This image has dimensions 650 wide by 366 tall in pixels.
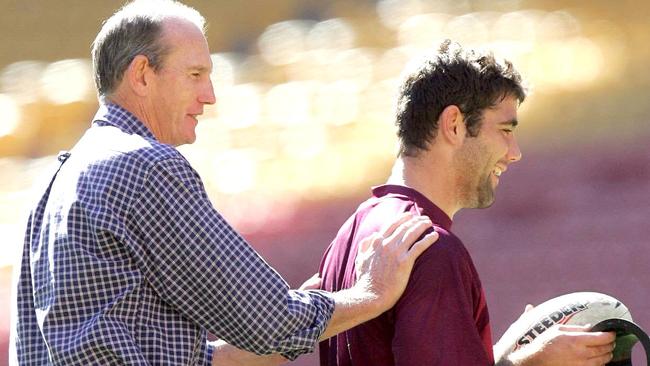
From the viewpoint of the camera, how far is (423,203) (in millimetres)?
2625

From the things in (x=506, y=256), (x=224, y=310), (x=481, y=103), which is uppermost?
(x=481, y=103)

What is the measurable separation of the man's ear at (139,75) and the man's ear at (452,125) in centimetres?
59

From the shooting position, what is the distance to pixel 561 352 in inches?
100.0

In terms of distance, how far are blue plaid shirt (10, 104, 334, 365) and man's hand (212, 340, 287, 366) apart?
32 cm

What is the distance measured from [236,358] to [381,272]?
40cm

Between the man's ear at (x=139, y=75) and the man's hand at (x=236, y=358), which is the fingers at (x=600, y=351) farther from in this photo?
the man's ear at (x=139, y=75)

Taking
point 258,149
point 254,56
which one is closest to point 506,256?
point 258,149

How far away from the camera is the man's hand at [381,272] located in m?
2.38

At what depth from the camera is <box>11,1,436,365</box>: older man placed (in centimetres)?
223

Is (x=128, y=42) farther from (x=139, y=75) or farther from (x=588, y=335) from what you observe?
(x=588, y=335)

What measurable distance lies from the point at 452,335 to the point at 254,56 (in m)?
7.42

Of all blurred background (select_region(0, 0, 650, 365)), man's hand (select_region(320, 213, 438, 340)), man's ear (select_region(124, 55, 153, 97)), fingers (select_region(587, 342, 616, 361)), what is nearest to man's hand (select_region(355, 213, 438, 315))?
man's hand (select_region(320, 213, 438, 340))

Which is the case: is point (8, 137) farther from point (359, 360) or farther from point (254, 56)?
point (359, 360)

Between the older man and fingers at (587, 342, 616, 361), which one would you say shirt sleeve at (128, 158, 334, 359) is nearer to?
the older man
